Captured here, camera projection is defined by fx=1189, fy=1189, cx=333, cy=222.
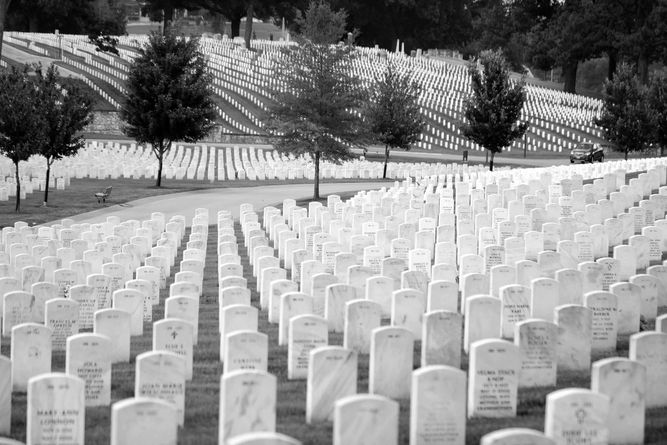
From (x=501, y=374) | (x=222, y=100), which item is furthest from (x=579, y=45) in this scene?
(x=501, y=374)

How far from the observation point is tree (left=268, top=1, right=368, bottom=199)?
36.1 metres

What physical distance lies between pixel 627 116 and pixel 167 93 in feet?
74.9

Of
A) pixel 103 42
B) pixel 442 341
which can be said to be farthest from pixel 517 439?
pixel 103 42

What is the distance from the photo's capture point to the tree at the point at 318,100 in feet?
118

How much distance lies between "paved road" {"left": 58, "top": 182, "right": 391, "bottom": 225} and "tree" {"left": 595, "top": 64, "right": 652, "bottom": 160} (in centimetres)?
1451

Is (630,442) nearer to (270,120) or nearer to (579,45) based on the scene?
(270,120)

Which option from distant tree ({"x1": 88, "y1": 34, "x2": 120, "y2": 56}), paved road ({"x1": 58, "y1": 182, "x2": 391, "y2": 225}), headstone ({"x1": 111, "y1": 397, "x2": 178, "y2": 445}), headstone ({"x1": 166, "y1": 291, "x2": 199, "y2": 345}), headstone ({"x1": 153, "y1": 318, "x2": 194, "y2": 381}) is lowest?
paved road ({"x1": 58, "y1": 182, "x2": 391, "y2": 225})

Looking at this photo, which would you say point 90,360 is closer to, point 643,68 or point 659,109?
point 659,109

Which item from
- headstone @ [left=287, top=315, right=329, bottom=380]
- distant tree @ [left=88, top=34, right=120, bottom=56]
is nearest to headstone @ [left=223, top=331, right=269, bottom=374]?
headstone @ [left=287, top=315, right=329, bottom=380]

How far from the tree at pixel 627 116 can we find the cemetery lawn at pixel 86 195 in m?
13.1

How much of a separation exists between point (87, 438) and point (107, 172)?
35398 millimetres

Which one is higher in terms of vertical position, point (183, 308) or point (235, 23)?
point (235, 23)

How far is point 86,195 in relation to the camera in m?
36.4

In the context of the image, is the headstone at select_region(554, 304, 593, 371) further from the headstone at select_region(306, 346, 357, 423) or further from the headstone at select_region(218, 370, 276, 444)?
the headstone at select_region(218, 370, 276, 444)
